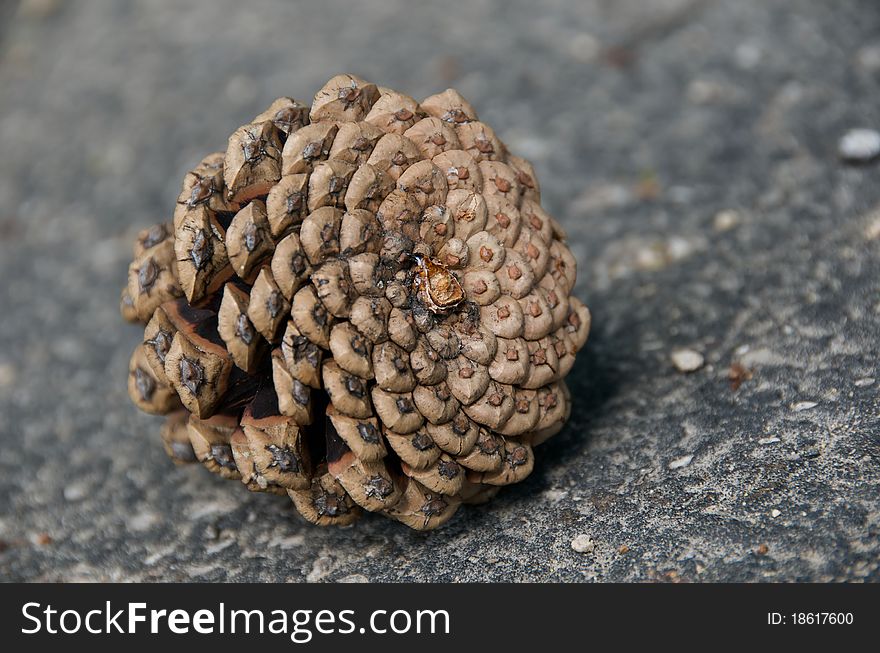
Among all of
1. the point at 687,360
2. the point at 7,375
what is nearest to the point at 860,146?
the point at 687,360

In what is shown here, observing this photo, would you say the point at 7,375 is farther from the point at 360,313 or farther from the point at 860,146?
the point at 860,146

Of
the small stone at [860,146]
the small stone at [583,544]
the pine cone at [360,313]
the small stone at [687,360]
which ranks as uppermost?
the pine cone at [360,313]

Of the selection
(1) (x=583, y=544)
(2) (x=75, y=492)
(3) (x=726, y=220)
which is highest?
(2) (x=75, y=492)

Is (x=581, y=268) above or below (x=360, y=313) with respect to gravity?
below

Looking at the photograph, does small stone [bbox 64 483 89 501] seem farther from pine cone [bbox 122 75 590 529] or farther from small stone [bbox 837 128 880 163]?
small stone [bbox 837 128 880 163]

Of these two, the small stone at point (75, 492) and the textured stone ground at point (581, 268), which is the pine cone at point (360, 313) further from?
the small stone at point (75, 492)

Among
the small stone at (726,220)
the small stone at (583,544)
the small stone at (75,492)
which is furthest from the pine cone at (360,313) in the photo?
the small stone at (726,220)

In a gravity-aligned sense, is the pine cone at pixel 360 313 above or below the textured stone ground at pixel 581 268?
above
